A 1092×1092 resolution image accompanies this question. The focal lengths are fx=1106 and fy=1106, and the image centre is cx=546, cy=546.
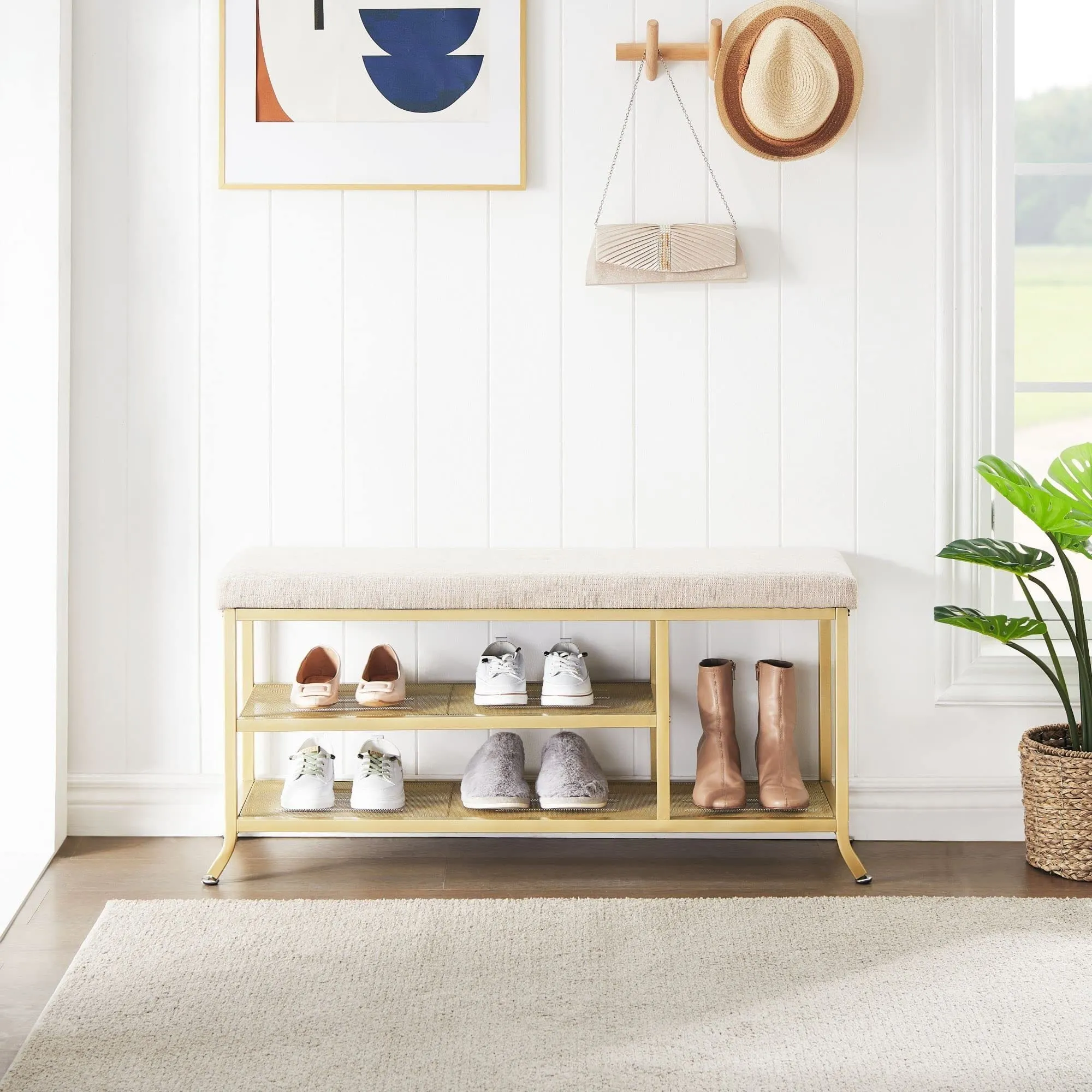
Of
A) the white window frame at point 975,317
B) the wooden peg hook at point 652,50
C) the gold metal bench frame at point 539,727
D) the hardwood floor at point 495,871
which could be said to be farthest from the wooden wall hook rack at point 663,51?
the hardwood floor at point 495,871

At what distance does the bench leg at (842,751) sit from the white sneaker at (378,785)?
0.83 m

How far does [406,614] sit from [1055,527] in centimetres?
115

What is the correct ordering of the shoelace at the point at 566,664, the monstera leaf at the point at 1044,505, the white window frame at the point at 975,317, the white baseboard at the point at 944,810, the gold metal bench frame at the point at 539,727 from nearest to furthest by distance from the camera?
the monstera leaf at the point at 1044,505
the gold metal bench frame at the point at 539,727
the shoelace at the point at 566,664
the white window frame at the point at 975,317
the white baseboard at the point at 944,810

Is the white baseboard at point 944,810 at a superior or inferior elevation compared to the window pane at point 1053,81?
inferior

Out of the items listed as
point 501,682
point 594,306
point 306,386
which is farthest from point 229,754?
point 594,306

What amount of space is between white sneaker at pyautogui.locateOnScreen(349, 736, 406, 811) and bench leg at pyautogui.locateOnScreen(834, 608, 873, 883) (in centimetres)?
83

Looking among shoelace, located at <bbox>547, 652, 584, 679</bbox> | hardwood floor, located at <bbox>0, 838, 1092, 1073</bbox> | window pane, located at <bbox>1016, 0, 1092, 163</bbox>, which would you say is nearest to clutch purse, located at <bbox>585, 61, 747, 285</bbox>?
window pane, located at <bbox>1016, 0, 1092, 163</bbox>

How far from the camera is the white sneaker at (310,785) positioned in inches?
82.6

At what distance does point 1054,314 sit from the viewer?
2311 millimetres

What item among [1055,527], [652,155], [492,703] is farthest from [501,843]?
[652,155]

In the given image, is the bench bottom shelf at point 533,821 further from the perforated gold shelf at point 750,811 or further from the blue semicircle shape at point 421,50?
the blue semicircle shape at point 421,50

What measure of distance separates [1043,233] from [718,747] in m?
1.26

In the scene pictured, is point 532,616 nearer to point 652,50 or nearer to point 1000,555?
point 1000,555

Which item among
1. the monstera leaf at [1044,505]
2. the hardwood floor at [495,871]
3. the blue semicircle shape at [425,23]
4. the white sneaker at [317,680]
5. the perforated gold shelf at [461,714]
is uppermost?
the blue semicircle shape at [425,23]
